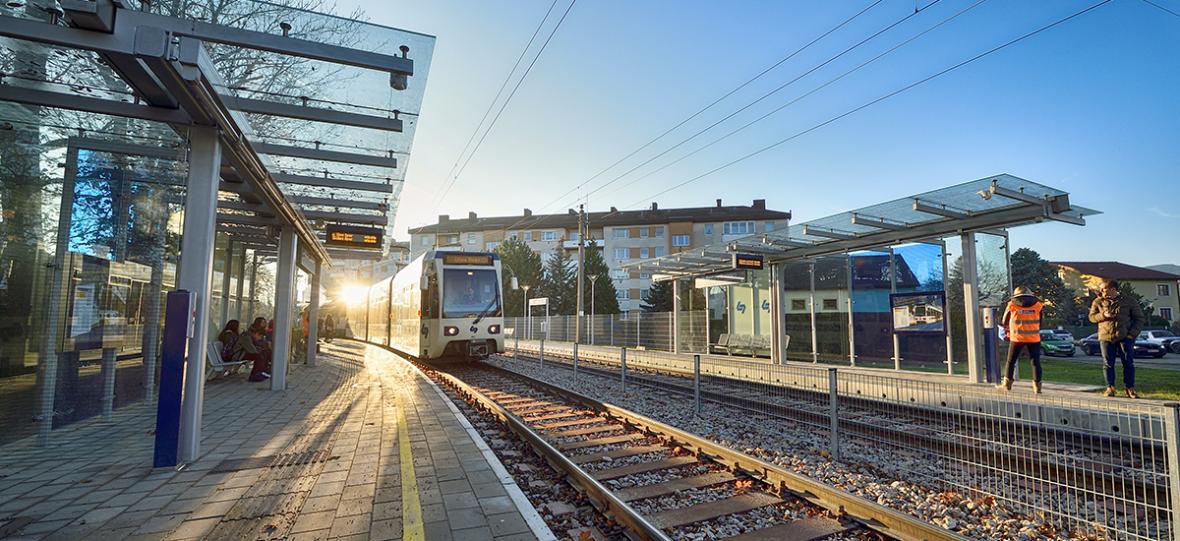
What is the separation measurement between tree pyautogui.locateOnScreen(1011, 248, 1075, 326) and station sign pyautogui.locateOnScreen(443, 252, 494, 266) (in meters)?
48.6

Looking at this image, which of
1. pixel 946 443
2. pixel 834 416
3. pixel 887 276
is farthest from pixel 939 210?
pixel 834 416

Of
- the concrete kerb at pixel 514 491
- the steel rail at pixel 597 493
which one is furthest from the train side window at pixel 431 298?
the steel rail at pixel 597 493

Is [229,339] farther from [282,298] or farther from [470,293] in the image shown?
[470,293]

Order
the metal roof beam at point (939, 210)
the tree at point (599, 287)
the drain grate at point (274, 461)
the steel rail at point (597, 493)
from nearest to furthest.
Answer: the steel rail at point (597, 493) → the drain grate at point (274, 461) → the metal roof beam at point (939, 210) → the tree at point (599, 287)

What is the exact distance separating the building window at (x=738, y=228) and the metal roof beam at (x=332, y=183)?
48351 mm

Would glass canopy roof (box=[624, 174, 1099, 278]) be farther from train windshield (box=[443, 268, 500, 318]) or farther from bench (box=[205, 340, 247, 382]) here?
bench (box=[205, 340, 247, 382])

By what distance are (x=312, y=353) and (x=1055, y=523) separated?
16703 millimetres

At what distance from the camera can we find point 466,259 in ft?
47.8

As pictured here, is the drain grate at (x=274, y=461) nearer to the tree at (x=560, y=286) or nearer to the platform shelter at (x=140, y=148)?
the platform shelter at (x=140, y=148)

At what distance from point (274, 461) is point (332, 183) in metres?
5.15

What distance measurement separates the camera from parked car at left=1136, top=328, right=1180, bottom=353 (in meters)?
23.6

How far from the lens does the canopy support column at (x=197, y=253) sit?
5.37 meters

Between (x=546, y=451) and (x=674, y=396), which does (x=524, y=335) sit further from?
(x=546, y=451)

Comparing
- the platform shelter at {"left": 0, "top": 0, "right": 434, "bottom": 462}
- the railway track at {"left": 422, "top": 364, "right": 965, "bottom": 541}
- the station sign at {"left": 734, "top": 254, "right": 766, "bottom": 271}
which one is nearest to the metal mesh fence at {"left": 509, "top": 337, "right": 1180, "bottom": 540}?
the railway track at {"left": 422, "top": 364, "right": 965, "bottom": 541}
